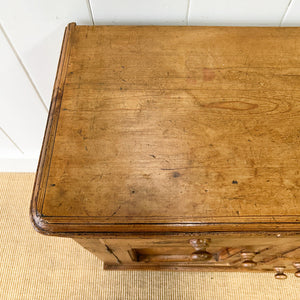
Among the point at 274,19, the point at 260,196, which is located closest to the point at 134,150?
the point at 260,196

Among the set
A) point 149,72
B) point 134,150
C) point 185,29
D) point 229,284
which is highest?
point 185,29

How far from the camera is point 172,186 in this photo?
1.45 feet

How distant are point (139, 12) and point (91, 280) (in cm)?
95

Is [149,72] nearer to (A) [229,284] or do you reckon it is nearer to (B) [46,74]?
(B) [46,74]

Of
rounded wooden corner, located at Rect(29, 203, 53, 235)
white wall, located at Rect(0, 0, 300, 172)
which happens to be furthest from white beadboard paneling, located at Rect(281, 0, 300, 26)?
rounded wooden corner, located at Rect(29, 203, 53, 235)

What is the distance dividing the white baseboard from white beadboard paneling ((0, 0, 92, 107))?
544 millimetres

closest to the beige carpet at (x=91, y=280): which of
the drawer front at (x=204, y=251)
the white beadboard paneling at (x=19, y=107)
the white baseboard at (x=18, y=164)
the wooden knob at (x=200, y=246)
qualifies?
the drawer front at (x=204, y=251)

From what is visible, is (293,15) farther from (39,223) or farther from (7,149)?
(7,149)

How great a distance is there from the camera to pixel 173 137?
0.49 m

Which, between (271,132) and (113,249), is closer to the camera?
(271,132)

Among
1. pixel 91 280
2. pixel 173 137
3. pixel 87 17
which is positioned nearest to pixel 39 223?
pixel 173 137

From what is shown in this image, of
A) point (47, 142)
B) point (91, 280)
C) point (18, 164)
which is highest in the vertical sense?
point (18, 164)

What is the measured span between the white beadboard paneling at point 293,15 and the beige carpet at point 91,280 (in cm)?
89

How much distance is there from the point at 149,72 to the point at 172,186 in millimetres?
242
